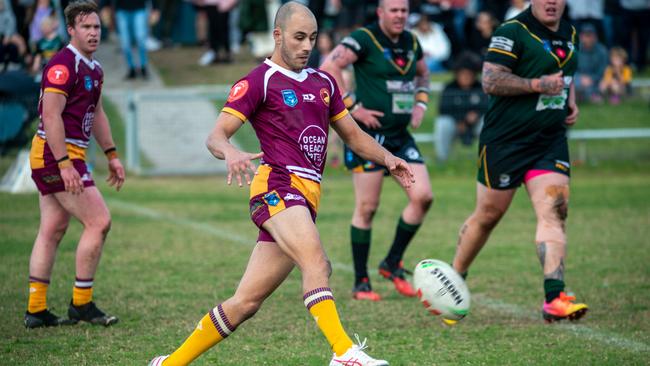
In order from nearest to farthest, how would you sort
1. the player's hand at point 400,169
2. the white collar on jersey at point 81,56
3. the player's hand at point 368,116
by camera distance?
the player's hand at point 400,169, the white collar on jersey at point 81,56, the player's hand at point 368,116

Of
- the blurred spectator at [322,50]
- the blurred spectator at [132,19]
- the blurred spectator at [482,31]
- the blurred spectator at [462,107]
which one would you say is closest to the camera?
the blurred spectator at [462,107]

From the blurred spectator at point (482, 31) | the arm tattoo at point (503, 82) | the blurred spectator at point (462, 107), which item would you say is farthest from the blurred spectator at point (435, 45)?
the arm tattoo at point (503, 82)

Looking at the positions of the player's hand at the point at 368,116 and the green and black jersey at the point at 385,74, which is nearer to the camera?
the player's hand at the point at 368,116

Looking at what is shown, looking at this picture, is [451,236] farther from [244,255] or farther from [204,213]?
[204,213]

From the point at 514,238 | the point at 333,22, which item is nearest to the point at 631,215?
the point at 514,238

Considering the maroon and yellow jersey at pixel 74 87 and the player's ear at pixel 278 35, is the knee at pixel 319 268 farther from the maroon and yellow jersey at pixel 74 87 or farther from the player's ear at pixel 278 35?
the maroon and yellow jersey at pixel 74 87

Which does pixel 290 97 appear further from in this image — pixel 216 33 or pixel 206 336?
pixel 216 33

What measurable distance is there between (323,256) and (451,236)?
644 cm

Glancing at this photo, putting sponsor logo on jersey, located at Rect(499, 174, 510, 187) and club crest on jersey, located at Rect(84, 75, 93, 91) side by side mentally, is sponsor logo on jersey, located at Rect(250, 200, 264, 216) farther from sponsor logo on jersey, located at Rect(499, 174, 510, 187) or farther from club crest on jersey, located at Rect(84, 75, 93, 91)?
sponsor logo on jersey, located at Rect(499, 174, 510, 187)

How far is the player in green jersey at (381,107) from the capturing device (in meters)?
8.70

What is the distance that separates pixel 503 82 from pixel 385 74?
154 cm

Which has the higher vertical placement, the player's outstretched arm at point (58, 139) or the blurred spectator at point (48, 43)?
the player's outstretched arm at point (58, 139)

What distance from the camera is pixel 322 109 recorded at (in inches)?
230

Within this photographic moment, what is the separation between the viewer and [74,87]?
23.8ft
